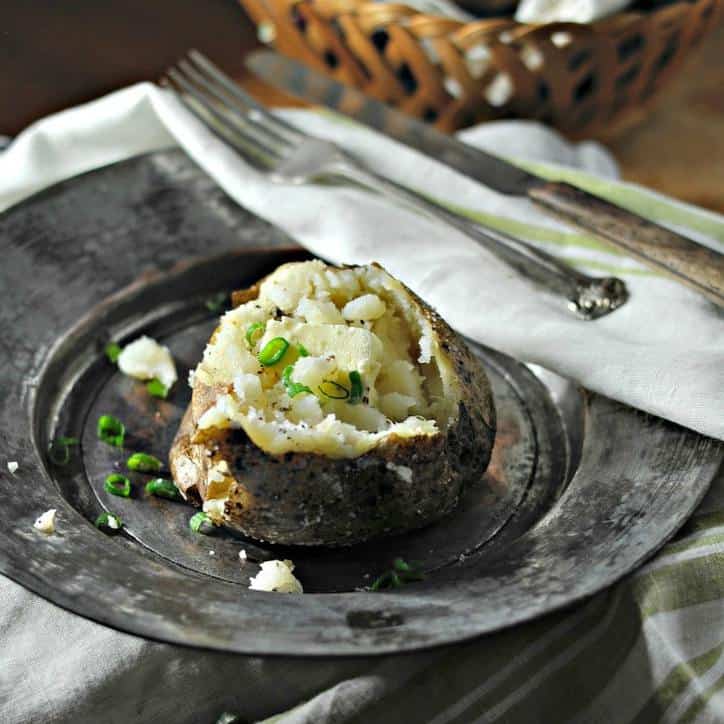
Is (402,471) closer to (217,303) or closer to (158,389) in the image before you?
(158,389)

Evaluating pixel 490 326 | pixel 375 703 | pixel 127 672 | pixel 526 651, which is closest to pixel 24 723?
pixel 127 672

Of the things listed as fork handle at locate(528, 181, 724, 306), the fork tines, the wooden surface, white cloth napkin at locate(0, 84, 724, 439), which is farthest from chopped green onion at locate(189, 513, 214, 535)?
the wooden surface

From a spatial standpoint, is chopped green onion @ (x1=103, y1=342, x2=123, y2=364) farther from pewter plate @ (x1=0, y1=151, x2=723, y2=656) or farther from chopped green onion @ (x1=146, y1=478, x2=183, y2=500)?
chopped green onion @ (x1=146, y1=478, x2=183, y2=500)

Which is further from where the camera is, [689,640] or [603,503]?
[603,503]

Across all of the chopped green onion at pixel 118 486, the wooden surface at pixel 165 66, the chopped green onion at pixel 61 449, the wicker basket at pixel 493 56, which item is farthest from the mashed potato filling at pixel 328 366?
the wooden surface at pixel 165 66

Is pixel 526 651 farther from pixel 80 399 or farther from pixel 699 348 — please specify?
pixel 80 399
